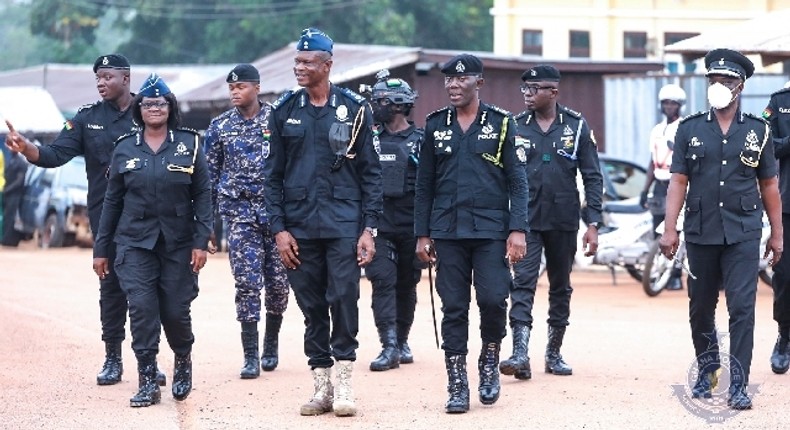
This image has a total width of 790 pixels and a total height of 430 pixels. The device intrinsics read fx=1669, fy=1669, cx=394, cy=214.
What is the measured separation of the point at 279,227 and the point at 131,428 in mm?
1404

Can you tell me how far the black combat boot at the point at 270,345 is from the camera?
1178 centimetres

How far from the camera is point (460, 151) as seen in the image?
970cm

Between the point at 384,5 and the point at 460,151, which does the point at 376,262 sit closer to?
the point at 460,151

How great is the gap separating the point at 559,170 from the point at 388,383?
1853 mm

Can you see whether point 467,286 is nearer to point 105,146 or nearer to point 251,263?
point 251,263

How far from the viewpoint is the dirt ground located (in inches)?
369

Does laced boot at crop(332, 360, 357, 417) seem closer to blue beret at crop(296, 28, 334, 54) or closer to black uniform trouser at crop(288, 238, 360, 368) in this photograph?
black uniform trouser at crop(288, 238, 360, 368)

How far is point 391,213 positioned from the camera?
39.2ft

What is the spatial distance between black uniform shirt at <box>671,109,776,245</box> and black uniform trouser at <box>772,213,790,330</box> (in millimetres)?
1333

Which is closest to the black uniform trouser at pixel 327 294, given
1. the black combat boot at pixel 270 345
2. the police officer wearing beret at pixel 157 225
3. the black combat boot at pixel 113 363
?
the police officer wearing beret at pixel 157 225

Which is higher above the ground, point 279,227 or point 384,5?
point 384,5

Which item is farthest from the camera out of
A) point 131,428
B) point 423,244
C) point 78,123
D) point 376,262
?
point 376,262

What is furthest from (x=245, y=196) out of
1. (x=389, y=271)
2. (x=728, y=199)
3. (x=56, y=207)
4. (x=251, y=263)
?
(x=56, y=207)

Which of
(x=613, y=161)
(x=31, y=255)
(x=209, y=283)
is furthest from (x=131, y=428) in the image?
(x=31, y=255)
